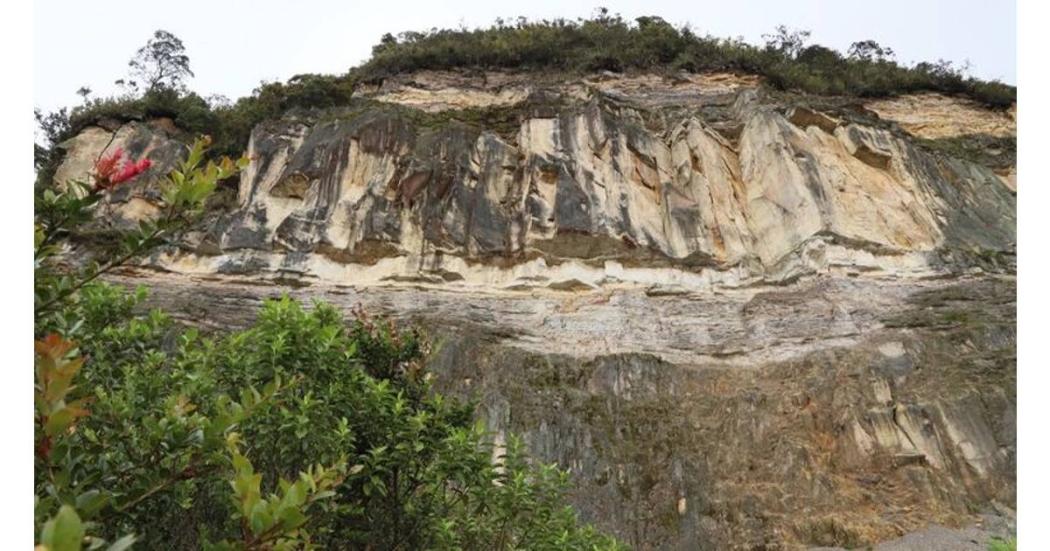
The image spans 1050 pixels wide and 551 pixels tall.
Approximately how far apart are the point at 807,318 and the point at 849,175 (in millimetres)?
7367

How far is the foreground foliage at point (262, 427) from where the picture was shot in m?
3.46

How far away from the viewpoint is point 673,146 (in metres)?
30.0

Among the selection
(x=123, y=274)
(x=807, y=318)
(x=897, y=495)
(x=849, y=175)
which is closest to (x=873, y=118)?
(x=849, y=175)

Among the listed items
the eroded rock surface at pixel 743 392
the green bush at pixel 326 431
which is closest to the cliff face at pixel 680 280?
the eroded rock surface at pixel 743 392

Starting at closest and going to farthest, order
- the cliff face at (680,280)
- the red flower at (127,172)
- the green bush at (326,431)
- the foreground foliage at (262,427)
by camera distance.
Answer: the red flower at (127,172) < the foreground foliage at (262,427) < the green bush at (326,431) < the cliff face at (680,280)

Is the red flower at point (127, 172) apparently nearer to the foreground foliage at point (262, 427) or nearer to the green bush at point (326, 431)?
the foreground foliage at point (262, 427)

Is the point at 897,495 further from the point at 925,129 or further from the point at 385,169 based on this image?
the point at 925,129

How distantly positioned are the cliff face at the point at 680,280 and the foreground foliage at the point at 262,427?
11.2 metres

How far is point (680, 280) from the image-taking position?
2455 centimetres

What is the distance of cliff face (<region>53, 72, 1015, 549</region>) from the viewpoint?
17859mm

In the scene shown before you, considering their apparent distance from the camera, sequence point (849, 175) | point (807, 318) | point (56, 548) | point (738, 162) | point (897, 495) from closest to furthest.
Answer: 1. point (56, 548)
2. point (897, 495)
3. point (807, 318)
4. point (849, 175)
5. point (738, 162)

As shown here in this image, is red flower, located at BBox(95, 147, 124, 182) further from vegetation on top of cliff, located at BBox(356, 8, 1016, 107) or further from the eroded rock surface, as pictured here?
vegetation on top of cliff, located at BBox(356, 8, 1016, 107)

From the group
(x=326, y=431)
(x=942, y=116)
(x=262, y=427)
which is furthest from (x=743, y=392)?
(x=942, y=116)

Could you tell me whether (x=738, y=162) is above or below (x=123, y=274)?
above
